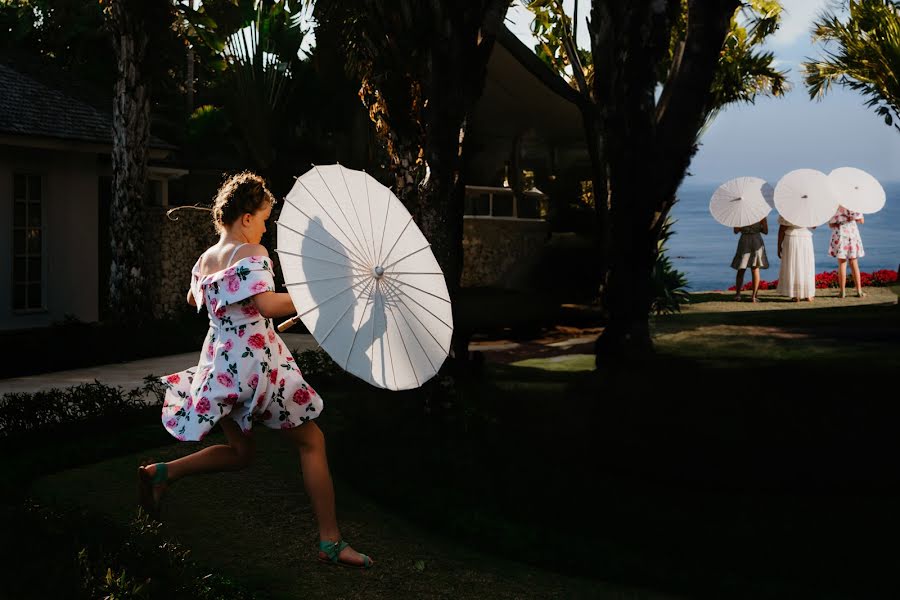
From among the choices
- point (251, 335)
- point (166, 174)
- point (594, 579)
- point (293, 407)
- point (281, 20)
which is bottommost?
point (594, 579)

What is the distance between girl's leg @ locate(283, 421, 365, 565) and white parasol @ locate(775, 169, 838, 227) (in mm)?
16500

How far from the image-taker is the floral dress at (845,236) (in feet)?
70.5

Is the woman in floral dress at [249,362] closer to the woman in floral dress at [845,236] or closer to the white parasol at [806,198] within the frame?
the white parasol at [806,198]

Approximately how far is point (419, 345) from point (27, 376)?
777 centimetres

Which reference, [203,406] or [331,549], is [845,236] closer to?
[331,549]

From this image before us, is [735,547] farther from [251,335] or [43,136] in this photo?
[43,136]

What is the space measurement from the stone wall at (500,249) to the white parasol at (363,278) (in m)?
15.2

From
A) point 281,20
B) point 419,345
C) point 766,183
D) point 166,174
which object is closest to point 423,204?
point 419,345

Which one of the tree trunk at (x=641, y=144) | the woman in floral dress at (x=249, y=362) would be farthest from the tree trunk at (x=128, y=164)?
the woman in floral dress at (x=249, y=362)

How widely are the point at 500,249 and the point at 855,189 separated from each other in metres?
6.68

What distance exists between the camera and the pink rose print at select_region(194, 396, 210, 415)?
5.43m

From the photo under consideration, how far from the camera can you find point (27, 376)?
474 inches

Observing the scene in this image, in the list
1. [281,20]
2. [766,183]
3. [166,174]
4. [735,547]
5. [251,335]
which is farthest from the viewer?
[281,20]

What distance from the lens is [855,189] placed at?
2077 cm
